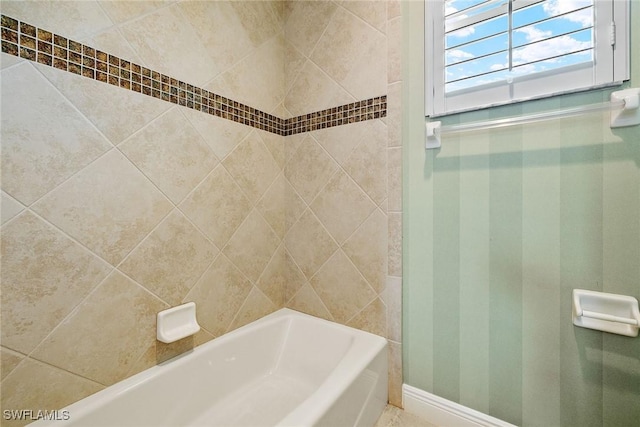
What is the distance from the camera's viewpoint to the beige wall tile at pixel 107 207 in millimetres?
872

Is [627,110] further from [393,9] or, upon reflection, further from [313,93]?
[313,93]

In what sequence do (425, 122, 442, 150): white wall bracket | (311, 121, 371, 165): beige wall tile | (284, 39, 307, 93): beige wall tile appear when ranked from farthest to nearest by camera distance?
(284, 39, 307, 93): beige wall tile < (311, 121, 371, 165): beige wall tile < (425, 122, 442, 150): white wall bracket

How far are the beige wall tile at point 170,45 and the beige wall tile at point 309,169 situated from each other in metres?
0.62

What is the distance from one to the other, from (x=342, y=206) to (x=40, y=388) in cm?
133

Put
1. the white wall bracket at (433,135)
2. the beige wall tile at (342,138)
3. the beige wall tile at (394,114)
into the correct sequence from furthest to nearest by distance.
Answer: the beige wall tile at (342,138) → the beige wall tile at (394,114) → the white wall bracket at (433,135)

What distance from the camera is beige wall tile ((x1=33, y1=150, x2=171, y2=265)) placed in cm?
87

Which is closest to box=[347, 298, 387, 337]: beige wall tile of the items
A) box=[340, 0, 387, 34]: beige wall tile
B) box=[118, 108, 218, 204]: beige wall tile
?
box=[118, 108, 218, 204]: beige wall tile

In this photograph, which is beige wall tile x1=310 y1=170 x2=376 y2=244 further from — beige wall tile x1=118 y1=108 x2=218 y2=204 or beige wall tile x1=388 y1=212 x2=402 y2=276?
beige wall tile x1=118 y1=108 x2=218 y2=204

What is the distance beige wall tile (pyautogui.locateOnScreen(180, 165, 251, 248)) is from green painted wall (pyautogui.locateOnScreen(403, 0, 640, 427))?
88 centimetres

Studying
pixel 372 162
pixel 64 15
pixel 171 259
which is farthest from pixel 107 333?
pixel 372 162

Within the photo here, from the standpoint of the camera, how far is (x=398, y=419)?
1226 mm

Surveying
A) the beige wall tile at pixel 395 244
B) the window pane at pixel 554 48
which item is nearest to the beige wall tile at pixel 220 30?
the beige wall tile at pixel 395 244

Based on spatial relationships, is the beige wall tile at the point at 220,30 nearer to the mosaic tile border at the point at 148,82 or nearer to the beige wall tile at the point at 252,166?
the mosaic tile border at the point at 148,82

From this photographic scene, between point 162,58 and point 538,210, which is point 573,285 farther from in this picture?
point 162,58
